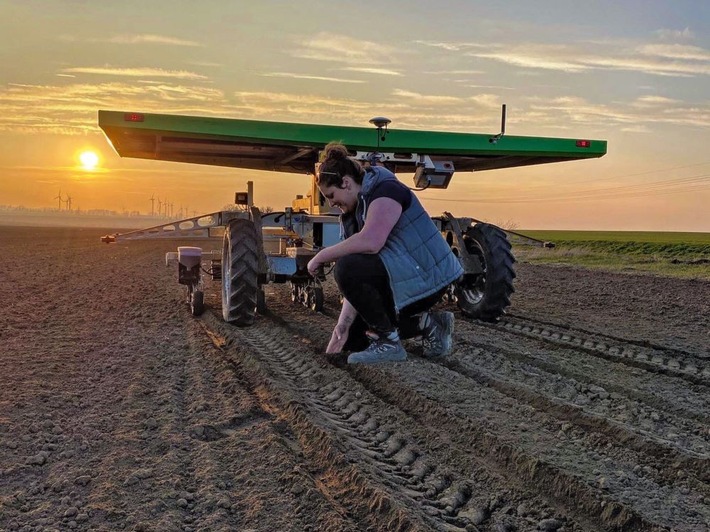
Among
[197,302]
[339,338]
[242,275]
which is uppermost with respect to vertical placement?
[242,275]

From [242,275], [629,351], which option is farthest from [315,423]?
[629,351]

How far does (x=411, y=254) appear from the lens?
16.5ft

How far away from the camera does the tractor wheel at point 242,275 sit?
23.5ft

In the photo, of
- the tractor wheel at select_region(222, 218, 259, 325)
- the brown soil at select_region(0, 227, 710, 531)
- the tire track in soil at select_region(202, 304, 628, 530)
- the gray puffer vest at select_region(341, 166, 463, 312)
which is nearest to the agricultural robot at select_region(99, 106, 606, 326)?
the tractor wheel at select_region(222, 218, 259, 325)

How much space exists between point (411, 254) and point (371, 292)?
0.41 metres

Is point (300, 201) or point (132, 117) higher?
point (132, 117)

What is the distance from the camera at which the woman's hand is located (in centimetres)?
544

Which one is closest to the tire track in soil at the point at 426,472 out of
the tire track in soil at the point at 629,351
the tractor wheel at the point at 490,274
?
the tire track in soil at the point at 629,351

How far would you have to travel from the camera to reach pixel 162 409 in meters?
4.21

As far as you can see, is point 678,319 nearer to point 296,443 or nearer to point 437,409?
point 437,409

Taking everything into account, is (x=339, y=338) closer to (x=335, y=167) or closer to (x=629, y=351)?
(x=335, y=167)

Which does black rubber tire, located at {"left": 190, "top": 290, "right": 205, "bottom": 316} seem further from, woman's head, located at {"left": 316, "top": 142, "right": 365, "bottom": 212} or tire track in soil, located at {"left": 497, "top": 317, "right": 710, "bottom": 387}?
woman's head, located at {"left": 316, "top": 142, "right": 365, "bottom": 212}

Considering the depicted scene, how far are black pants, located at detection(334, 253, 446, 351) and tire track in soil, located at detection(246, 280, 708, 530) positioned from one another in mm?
1502

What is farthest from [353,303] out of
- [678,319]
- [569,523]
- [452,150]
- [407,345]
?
[678,319]
